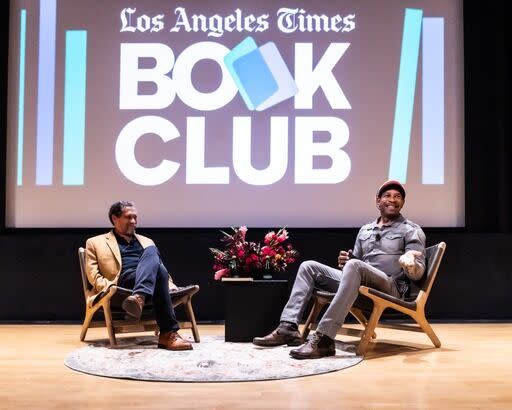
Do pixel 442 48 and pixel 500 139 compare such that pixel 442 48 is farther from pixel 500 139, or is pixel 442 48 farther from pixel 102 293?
pixel 102 293

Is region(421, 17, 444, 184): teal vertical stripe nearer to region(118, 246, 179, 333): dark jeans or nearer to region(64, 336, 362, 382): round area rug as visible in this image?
region(64, 336, 362, 382): round area rug

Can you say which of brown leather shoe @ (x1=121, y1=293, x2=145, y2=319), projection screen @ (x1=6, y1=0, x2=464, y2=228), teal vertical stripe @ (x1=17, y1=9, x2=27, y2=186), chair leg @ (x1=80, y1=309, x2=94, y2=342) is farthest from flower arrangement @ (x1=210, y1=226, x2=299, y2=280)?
teal vertical stripe @ (x1=17, y1=9, x2=27, y2=186)

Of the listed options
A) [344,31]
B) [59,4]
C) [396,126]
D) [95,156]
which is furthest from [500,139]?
[59,4]

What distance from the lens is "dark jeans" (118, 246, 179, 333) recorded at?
410cm

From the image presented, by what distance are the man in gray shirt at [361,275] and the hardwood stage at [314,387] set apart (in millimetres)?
318

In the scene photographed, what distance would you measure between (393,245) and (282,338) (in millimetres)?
968

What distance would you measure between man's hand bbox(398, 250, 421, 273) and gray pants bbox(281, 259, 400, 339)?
0.14 m

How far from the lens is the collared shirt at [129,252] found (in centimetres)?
448

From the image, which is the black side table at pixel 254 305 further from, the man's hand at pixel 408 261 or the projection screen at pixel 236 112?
the projection screen at pixel 236 112

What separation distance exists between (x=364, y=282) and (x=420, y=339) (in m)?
1.05

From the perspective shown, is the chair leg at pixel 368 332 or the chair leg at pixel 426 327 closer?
the chair leg at pixel 368 332

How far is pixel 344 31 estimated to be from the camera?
589cm

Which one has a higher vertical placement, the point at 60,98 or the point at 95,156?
the point at 60,98

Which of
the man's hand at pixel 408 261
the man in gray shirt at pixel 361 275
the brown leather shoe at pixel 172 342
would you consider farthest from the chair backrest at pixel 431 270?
the brown leather shoe at pixel 172 342
